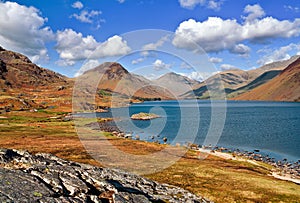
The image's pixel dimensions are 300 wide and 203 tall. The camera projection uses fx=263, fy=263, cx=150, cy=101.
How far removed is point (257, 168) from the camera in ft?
256

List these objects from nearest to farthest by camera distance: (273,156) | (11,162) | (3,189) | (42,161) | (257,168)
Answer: (3,189) → (11,162) → (42,161) → (257,168) → (273,156)

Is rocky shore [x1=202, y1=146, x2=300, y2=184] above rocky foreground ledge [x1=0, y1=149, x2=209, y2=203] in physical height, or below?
below

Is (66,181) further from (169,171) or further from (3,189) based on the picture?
(169,171)

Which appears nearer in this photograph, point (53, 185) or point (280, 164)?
point (53, 185)

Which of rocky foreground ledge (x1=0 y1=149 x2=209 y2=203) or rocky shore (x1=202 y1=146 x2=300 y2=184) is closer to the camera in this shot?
rocky foreground ledge (x1=0 y1=149 x2=209 y2=203)

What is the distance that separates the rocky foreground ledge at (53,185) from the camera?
2300 cm

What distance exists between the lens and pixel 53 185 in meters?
26.0

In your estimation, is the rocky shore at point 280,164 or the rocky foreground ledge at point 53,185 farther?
the rocky shore at point 280,164

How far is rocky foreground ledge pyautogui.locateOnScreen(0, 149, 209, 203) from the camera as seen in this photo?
75.5 feet

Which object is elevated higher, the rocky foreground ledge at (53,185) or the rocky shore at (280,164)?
the rocky foreground ledge at (53,185)

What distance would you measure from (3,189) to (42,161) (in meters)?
10.6

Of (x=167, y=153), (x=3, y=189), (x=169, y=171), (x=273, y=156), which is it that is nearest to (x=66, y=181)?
Answer: (x=3, y=189)

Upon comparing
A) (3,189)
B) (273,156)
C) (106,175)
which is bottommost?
(273,156)

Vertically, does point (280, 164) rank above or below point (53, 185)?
below
